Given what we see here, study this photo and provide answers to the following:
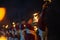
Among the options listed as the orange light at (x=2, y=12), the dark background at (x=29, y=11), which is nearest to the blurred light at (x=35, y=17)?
the dark background at (x=29, y=11)

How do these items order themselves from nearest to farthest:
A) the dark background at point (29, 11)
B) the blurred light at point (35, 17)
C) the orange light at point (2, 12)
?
the dark background at point (29, 11) < the blurred light at point (35, 17) < the orange light at point (2, 12)

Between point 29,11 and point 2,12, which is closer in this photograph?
point 29,11

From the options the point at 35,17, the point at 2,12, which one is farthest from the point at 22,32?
the point at 2,12

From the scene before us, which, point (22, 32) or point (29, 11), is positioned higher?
point (29, 11)

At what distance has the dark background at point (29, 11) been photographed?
125 centimetres

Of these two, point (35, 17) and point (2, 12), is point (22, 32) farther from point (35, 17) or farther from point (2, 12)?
point (2, 12)

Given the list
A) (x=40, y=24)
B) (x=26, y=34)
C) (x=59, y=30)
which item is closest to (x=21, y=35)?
(x=26, y=34)

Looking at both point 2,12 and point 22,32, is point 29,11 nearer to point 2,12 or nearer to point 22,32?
point 22,32

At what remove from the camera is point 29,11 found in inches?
56.1

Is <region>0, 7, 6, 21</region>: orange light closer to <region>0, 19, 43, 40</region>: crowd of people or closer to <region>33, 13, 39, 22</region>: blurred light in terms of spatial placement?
<region>0, 19, 43, 40</region>: crowd of people

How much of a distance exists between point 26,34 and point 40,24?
0.59 ft

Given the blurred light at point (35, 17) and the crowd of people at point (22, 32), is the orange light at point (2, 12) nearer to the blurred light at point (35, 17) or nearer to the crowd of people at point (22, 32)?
the crowd of people at point (22, 32)

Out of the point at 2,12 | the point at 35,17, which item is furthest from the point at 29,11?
the point at 2,12

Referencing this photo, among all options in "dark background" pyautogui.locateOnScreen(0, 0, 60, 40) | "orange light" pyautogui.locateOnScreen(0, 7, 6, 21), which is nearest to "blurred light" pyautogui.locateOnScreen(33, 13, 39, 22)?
"dark background" pyautogui.locateOnScreen(0, 0, 60, 40)
